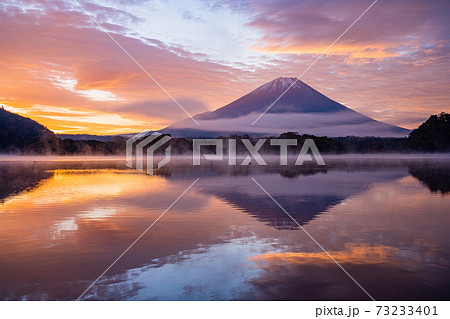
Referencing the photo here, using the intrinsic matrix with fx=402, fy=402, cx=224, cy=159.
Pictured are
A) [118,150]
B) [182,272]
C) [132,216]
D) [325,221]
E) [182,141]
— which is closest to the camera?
[182,272]

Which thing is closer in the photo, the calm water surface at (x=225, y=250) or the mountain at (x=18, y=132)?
the calm water surface at (x=225, y=250)

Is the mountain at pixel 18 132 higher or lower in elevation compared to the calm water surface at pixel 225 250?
higher

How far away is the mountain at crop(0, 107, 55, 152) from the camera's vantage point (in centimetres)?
13638

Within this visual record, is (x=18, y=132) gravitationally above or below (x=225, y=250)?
above

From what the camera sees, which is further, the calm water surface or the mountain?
the mountain

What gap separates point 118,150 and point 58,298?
12783cm

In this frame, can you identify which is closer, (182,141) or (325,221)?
(325,221)

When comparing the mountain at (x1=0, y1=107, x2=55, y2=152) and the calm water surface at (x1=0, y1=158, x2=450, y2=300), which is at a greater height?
the mountain at (x1=0, y1=107, x2=55, y2=152)

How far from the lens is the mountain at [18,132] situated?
136375mm

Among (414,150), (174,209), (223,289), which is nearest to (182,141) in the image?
(414,150)

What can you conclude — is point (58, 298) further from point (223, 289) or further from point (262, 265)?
point (262, 265)

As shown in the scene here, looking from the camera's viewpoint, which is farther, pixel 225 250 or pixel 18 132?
pixel 18 132

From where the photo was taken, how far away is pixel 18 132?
150500mm
